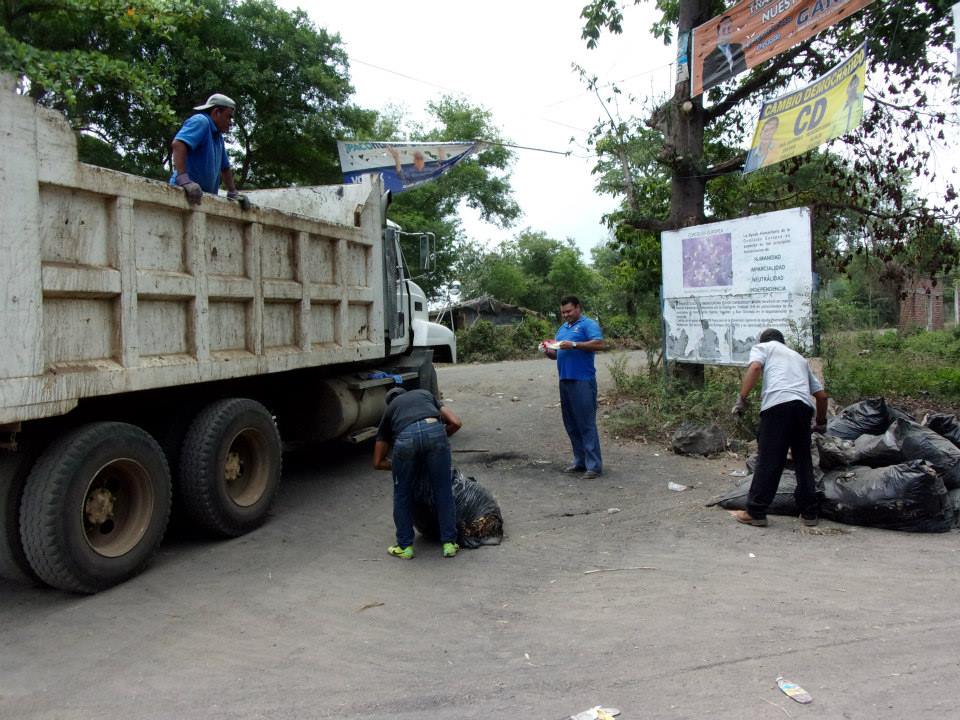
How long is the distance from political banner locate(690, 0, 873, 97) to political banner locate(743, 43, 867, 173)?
52 cm

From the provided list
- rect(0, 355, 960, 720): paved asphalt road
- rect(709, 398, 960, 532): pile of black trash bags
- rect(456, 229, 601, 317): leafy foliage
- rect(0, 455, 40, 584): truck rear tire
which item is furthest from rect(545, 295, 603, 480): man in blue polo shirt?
rect(456, 229, 601, 317): leafy foliage

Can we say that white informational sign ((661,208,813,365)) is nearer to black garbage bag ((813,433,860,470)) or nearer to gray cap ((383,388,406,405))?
black garbage bag ((813,433,860,470))

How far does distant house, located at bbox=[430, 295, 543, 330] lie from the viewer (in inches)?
1206

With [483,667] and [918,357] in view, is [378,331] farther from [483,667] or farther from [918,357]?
[918,357]

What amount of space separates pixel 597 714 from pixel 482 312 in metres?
29.7

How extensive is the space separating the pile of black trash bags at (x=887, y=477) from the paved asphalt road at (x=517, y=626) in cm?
16

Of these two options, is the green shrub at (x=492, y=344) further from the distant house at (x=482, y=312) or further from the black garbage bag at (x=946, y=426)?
the black garbage bag at (x=946, y=426)

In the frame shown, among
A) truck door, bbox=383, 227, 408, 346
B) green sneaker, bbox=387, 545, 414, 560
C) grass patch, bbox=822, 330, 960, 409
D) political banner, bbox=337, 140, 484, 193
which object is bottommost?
green sneaker, bbox=387, 545, 414, 560

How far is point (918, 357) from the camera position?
14391mm

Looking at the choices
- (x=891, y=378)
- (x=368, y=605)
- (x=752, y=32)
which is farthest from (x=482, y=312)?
(x=368, y=605)

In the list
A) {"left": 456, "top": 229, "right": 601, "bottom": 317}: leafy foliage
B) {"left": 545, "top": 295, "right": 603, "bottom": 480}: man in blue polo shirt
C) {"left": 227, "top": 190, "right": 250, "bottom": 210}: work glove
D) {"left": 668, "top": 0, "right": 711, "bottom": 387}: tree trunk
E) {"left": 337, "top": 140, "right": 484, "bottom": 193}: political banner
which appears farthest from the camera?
{"left": 456, "top": 229, "right": 601, "bottom": 317}: leafy foliage

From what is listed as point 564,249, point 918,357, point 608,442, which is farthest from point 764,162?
point 564,249

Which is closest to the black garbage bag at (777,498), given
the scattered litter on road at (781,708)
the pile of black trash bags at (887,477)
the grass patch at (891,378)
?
the pile of black trash bags at (887,477)

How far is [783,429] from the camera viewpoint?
16.4 ft
